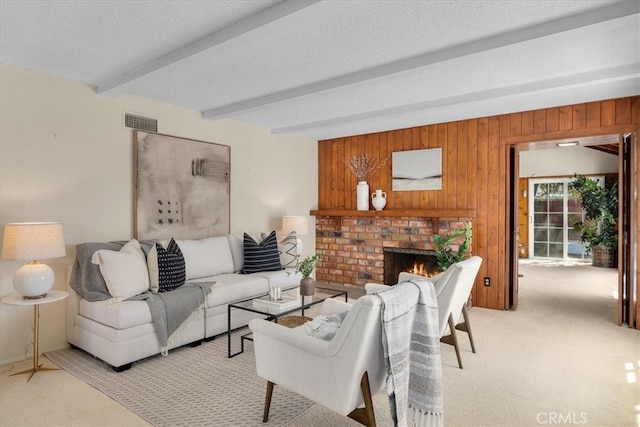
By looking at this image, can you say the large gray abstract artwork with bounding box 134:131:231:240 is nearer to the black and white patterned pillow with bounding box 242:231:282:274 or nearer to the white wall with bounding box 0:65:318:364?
the white wall with bounding box 0:65:318:364

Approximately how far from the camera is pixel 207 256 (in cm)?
416

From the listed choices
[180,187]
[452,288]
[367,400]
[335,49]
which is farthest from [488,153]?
[367,400]

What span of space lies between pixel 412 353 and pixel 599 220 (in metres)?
8.23

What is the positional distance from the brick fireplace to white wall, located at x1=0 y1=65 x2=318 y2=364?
269cm

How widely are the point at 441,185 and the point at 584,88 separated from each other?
6.58 ft

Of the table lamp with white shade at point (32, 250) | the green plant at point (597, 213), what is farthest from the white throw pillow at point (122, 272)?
the green plant at point (597, 213)

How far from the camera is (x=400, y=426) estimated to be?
181 centimetres

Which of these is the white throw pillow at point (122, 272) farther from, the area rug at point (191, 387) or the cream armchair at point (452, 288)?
the cream armchair at point (452, 288)

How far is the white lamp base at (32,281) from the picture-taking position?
278 centimetres

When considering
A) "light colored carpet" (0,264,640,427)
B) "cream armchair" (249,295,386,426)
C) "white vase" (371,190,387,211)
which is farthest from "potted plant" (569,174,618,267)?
"cream armchair" (249,295,386,426)

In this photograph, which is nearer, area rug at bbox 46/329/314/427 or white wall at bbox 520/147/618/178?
area rug at bbox 46/329/314/427

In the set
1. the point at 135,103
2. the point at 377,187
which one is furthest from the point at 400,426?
the point at 377,187

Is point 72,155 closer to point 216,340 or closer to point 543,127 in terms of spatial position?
point 216,340

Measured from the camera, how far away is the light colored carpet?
2.26 meters
